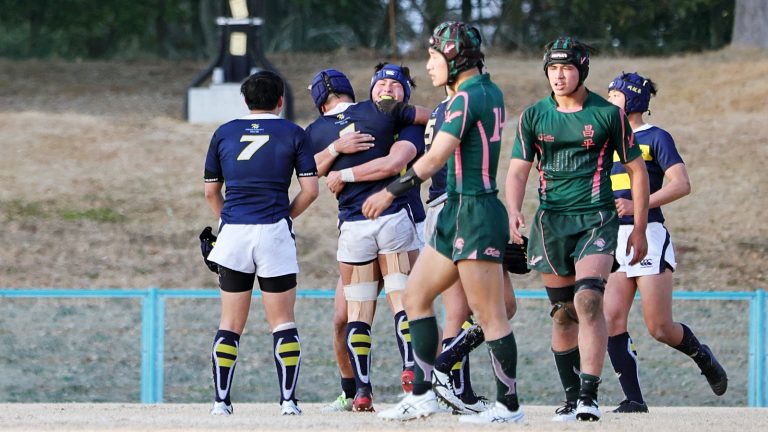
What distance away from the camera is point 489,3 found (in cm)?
4022

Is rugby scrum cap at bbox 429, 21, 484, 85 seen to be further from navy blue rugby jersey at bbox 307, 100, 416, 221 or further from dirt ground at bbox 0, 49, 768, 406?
dirt ground at bbox 0, 49, 768, 406

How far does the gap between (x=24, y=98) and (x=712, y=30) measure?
18064mm

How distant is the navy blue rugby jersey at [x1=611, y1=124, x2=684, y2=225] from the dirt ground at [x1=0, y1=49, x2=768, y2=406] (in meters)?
1.63

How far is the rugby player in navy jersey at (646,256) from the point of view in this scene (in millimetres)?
9945

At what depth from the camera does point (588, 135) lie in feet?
28.3

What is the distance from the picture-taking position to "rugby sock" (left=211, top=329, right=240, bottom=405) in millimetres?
9328

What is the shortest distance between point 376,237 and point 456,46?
192cm

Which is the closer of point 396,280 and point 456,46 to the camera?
point 456,46

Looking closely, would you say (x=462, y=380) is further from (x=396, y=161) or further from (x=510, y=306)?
(x=396, y=161)

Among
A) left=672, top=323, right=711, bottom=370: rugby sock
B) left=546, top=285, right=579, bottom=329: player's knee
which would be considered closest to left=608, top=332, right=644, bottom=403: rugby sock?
left=672, top=323, right=711, bottom=370: rugby sock

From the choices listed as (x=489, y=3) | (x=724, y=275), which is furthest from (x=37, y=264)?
(x=489, y=3)

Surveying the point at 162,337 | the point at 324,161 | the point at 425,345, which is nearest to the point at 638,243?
the point at 425,345

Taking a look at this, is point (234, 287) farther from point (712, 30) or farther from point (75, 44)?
point (75, 44)

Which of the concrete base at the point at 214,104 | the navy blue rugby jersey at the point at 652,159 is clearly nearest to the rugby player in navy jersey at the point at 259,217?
the navy blue rugby jersey at the point at 652,159
